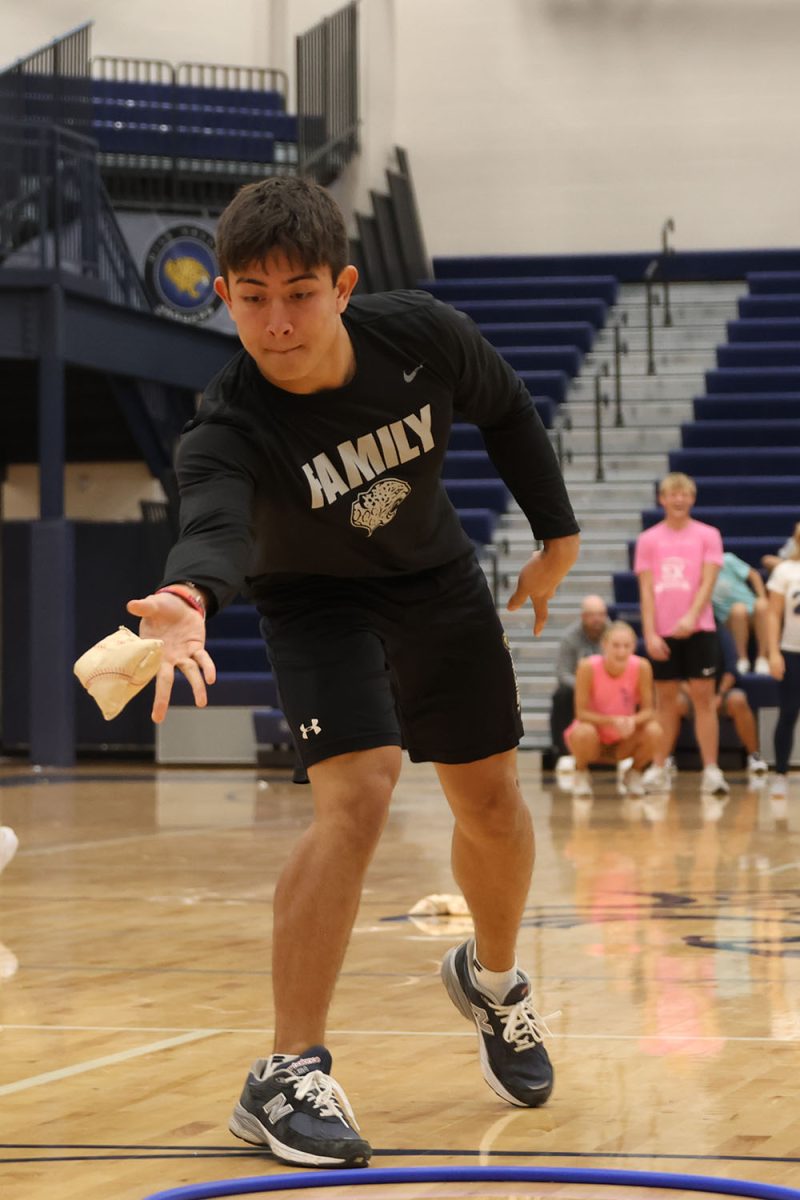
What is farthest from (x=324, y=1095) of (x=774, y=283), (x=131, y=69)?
(x=131, y=69)

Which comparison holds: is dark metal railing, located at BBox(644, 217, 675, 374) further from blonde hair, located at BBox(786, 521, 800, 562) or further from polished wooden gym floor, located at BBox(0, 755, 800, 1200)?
polished wooden gym floor, located at BBox(0, 755, 800, 1200)

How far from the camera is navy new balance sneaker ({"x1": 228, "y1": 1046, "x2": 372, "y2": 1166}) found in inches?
112

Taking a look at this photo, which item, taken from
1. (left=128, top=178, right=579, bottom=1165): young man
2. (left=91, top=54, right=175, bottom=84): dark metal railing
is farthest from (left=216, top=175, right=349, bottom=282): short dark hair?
(left=91, top=54, right=175, bottom=84): dark metal railing

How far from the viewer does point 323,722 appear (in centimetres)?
306

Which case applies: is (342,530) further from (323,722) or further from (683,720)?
(683,720)

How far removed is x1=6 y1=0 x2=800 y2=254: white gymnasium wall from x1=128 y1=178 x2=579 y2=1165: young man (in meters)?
16.2

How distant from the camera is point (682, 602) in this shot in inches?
422

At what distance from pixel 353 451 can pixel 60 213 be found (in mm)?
10960

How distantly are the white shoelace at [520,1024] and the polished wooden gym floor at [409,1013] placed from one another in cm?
11

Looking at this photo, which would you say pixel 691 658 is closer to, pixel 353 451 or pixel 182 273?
pixel 182 273

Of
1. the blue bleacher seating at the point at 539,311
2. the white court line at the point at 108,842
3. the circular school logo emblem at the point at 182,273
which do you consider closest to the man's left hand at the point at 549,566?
the white court line at the point at 108,842

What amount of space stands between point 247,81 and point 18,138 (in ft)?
15.6

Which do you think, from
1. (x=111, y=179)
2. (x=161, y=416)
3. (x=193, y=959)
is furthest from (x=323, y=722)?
(x=111, y=179)

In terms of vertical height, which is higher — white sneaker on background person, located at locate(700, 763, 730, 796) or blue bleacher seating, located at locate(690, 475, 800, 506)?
blue bleacher seating, located at locate(690, 475, 800, 506)
